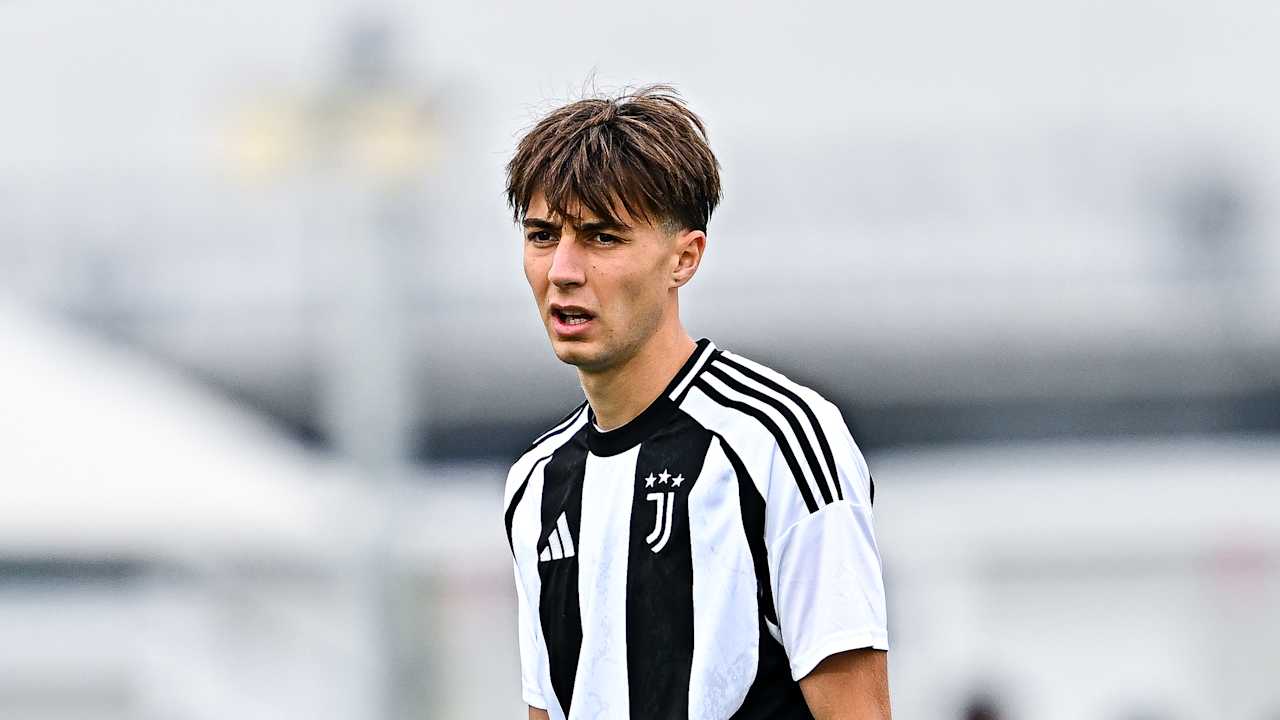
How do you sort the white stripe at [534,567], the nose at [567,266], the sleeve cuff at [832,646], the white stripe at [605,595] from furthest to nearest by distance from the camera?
1. the white stripe at [534,567]
2. the white stripe at [605,595]
3. the nose at [567,266]
4. the sleeve cuff at [832,646]

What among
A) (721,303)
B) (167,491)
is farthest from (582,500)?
(721,303)

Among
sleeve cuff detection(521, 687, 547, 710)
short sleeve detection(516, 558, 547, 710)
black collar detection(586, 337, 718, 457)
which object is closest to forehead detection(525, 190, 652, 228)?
black collar detection(586, 337, 718, 457)

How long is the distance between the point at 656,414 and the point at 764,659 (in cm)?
44

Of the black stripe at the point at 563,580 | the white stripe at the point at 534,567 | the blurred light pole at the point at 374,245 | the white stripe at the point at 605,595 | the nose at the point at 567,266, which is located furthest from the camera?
the blurred light pole at the point at 374,245

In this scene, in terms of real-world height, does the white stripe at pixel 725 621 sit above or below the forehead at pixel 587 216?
below

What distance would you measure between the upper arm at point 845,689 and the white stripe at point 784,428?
24 centimetres

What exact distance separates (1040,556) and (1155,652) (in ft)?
5.62

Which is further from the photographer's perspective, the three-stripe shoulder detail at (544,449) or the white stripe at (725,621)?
the three-stripe shoulder detail at (544,449)

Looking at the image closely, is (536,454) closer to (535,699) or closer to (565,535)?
(565,535)

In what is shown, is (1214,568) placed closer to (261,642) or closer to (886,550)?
(886,550)

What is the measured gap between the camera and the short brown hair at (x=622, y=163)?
8.87 feet

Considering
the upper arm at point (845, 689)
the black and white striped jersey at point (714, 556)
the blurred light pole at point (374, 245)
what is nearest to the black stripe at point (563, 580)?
the black and white striped jersey at point (714, 556)

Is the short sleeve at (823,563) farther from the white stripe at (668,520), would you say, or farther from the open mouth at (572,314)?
the open mouth at (572,314)

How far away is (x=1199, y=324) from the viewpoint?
24.9 metres
